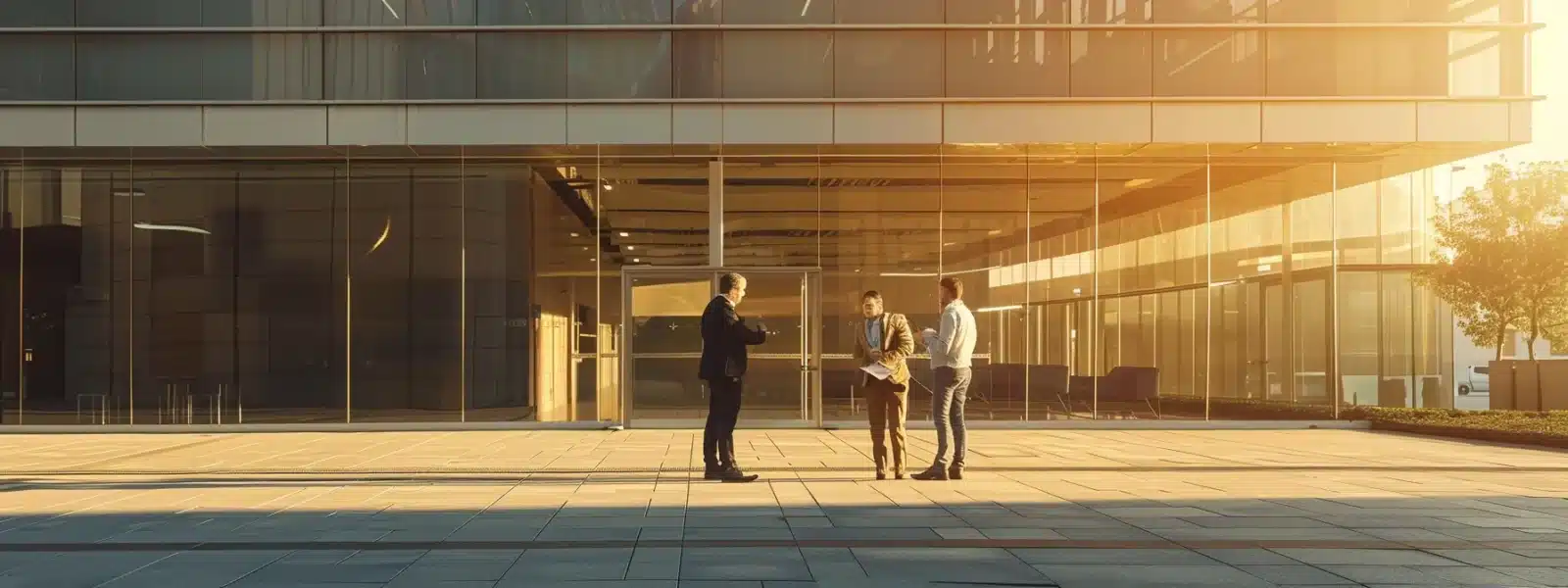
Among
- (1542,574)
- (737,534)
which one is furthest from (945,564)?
(1542,574)

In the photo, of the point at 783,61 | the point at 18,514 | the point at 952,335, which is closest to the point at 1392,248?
the point at 783,61

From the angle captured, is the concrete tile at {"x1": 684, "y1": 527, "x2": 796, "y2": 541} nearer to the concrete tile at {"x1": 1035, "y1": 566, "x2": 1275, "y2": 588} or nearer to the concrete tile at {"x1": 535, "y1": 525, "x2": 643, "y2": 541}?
the concrete tile at {"x1": 535, "y1": 525, "x2": 643, "y2": 541}

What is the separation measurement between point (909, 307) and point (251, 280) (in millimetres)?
9285

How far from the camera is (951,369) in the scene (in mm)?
10062

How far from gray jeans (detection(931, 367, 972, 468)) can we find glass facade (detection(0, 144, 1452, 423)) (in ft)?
21.3

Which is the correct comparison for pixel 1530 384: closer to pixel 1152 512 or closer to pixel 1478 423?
pixel 1478 423

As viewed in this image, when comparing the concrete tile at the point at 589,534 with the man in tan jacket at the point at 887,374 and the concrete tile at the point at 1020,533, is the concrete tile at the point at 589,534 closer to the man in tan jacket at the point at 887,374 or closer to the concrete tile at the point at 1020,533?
the concrete tile at the point at 1020,533

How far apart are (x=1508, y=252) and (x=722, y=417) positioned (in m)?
13.4

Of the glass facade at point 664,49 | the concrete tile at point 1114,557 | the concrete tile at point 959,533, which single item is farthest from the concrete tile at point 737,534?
the glass facade at point 664,49

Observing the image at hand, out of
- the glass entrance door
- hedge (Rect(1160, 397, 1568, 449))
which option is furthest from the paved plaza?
the glass entrance door

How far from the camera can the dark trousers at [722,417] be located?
32.8 ft

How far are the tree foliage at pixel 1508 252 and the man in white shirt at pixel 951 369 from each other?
36.5 feet

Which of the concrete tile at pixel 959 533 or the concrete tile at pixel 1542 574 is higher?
the concrete tile at pixel 1542 574

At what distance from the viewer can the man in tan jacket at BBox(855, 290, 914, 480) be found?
10.0 metres
